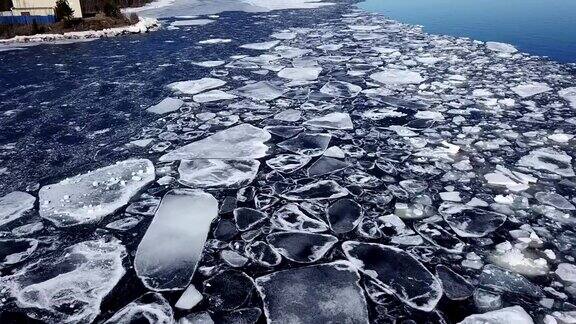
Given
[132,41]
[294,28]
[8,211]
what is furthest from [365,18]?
[8,211]

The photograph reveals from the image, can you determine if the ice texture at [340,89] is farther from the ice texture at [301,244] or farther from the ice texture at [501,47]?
the ice texture at [501,47]

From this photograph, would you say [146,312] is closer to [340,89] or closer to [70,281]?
[70,281]

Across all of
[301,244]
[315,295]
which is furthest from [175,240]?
[315,295]

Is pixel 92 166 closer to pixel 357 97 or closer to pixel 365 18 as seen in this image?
pixel 357 97

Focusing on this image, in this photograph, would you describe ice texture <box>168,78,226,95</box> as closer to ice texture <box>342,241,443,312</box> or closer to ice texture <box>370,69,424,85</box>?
ice texture <box>370,69,424,85</box>

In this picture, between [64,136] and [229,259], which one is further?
[64,136]

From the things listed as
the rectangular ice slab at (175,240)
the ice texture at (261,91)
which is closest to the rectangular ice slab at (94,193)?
the rectangular ice slab at (175,240)

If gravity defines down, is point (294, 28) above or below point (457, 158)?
above

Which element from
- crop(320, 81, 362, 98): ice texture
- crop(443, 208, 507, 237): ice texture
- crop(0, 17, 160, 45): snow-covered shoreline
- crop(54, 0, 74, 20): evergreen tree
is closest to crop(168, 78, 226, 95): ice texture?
crop(320, 81, 362, 98): ice texture
